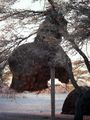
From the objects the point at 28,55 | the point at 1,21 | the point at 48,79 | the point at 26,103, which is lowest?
the point at 26,103

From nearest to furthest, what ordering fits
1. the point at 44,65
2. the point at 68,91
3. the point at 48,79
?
the point at 44,65 → the point at 48,79 → the point at 68,91

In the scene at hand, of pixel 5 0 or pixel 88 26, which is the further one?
pixel 5 0

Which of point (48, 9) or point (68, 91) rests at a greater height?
point (48, 9)

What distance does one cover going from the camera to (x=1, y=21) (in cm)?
1791

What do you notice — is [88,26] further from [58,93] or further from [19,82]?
[58,93]

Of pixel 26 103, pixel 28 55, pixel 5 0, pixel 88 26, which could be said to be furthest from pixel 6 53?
pixel 26 103

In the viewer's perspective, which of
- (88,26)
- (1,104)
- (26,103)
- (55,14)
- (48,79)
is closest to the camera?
(88,26)

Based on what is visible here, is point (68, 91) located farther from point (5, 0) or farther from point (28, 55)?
point (5, 0)

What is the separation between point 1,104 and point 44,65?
14.5 metres

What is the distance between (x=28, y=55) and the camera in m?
18.0

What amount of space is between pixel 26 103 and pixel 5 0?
17.9m

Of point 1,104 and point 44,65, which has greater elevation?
point 44,65

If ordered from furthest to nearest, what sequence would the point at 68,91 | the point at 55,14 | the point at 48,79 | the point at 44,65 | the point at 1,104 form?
the point at 1,104, the point at 68,91, the point at 48,79, the point at 44,65, the point at 55,14

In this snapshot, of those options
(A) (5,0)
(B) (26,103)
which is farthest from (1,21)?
(B) (26,103)
